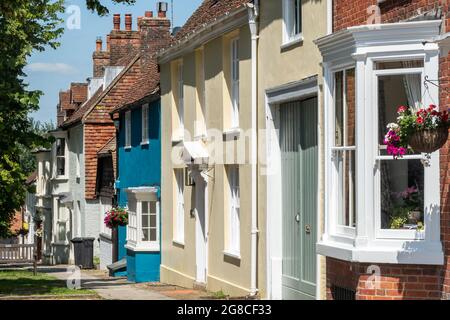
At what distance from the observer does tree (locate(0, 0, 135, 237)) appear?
2333 cm

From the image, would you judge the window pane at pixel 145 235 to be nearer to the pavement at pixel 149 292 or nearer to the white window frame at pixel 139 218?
the white window frame at pixel 139 218

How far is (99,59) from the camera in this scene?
50.1 metres

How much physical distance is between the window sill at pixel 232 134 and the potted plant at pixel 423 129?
8.66 metres

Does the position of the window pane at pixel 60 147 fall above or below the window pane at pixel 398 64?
above

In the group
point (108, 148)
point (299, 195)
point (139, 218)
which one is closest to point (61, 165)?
point (108, 148)

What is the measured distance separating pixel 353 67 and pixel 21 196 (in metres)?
15.3

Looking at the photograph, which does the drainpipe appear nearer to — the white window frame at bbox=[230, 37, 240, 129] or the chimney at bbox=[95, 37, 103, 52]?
the white window frame at bbox=[230, 37, 240, 129]

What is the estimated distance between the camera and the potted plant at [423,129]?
10820 mm

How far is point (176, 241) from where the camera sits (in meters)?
25.6

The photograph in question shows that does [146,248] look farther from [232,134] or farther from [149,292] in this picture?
[232,134]

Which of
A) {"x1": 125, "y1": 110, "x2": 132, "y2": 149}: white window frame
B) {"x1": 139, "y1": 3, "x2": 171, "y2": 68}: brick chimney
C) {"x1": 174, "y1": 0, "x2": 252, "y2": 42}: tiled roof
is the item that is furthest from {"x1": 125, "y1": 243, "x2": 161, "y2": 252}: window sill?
{"x1": 139, "y1": 3, "x2": 171, "y2": 68}: brick chimney

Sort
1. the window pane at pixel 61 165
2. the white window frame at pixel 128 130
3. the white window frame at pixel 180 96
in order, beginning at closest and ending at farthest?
the white window frame at pixel 180 96 → the white window frame at pixel 128 130 → the window pane at pixel 61 165

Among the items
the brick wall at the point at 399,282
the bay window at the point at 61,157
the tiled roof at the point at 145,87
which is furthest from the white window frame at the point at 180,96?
the bay window at the point at 61,157

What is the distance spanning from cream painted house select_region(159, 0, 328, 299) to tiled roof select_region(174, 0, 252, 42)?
103 millimetres
